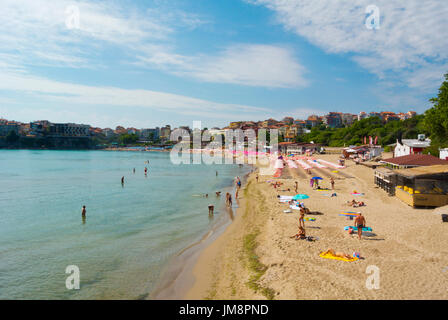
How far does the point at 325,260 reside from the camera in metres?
9.22

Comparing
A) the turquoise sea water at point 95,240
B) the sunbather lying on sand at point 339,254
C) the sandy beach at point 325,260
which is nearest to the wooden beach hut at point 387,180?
the sandy beach at point 325,260

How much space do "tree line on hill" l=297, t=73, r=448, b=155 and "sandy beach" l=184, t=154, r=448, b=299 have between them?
51.5 ft

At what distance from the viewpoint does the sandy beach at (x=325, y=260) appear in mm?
7367

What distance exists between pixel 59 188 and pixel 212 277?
30.4 meters

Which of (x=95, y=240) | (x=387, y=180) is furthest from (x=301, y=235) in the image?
(x=387, y=180)

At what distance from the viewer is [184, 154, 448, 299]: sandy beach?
737 cm

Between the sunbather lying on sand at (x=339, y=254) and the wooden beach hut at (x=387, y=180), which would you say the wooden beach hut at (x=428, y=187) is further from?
the sunbather lying on sand at (x=339, y=254)

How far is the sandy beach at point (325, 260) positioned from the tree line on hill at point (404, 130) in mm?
15704

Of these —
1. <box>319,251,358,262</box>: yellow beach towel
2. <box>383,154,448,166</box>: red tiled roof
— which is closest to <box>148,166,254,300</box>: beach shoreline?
<box>319,251,358,262</box>: yellow beach towel

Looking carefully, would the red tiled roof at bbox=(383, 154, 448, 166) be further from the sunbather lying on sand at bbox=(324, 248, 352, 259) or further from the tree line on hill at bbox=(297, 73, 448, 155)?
the sunbather lying on sand at bbox=(324, 248, 352, 259)

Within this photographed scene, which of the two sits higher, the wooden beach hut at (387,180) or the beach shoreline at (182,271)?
the wooden beach hut at (387,180)

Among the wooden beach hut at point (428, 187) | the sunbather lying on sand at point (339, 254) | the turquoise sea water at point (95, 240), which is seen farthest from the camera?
the wooden beach hut at point (428, 187)

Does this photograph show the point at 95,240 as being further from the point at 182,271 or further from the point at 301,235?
the point at 301,235

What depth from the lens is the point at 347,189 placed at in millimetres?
24406
